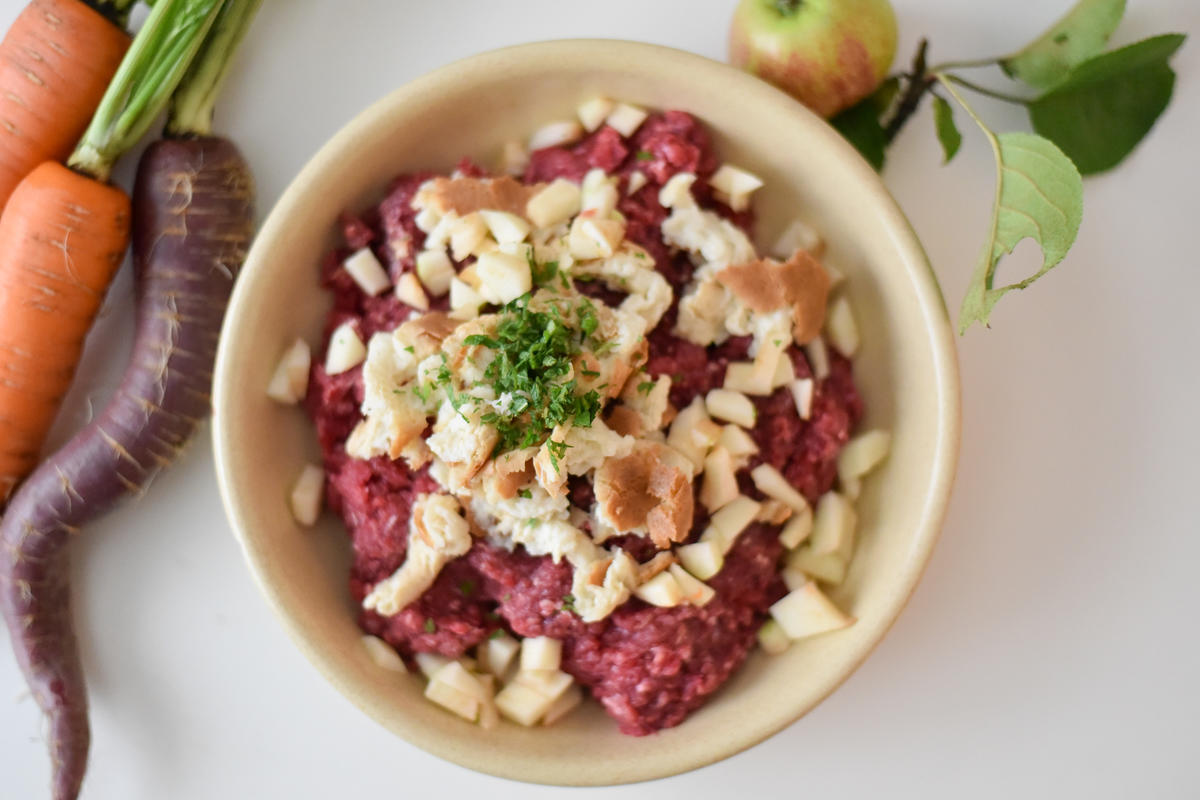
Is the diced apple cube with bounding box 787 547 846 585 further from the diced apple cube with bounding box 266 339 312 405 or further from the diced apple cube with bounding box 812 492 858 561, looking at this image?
the diced apple cube with bounding box 266 339 312 405

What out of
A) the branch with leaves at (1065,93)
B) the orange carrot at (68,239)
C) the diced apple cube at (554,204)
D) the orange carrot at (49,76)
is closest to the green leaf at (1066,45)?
the branch with leaves at (1065,93)

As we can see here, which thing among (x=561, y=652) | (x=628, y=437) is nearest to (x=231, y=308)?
(x=628, y=437)

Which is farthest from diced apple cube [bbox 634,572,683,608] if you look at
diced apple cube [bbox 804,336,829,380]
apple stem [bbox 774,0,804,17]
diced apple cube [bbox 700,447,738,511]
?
apple stem [bbox 774,0,804,17]

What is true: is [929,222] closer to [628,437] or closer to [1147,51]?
[1147,51]

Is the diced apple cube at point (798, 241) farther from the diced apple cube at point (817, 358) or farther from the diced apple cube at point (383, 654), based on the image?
the diced apple cube at point (383, 654)

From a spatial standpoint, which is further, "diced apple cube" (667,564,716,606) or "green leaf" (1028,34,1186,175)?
"green leaf" (1028,34,1186,175)

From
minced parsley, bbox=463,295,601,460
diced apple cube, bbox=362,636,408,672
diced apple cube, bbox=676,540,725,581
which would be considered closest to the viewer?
minced parsley, bbox=463,295,601,460

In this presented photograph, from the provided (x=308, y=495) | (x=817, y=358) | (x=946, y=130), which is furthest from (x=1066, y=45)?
(x=308, y=495)
